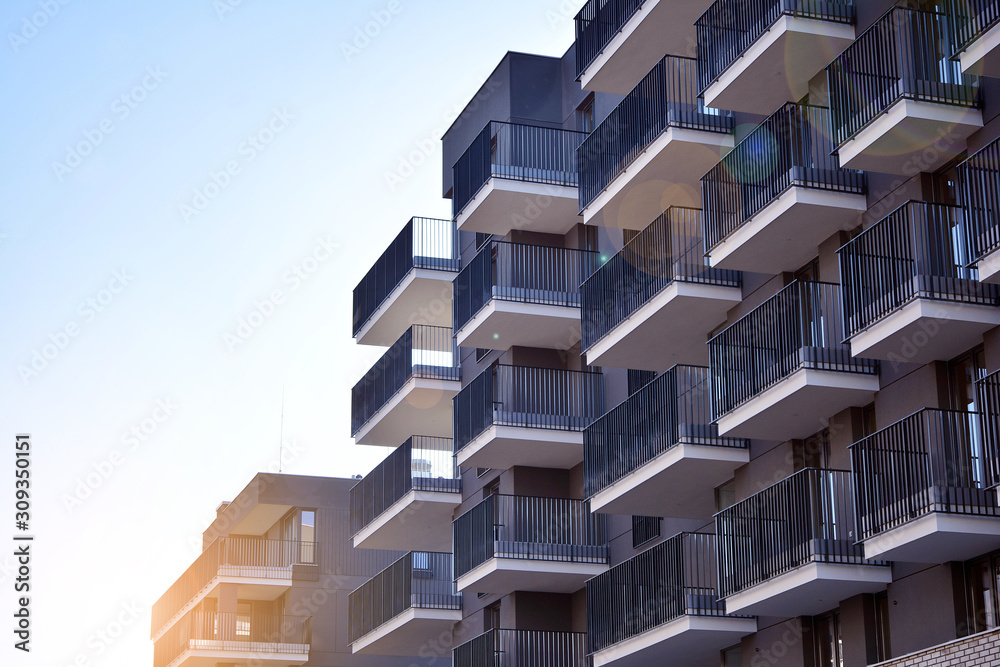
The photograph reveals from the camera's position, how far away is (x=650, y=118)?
2700 cm

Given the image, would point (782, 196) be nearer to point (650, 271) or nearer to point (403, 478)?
point (650, 271)

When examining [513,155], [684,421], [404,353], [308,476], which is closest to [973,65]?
A: [684,421]

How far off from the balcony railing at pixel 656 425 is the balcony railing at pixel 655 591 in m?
1.60

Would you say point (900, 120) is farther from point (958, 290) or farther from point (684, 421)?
point (684, 421)

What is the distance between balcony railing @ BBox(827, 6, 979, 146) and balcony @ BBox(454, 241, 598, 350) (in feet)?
38.3

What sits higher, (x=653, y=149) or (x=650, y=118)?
(x=650, y=118)

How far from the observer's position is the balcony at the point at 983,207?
59.1 ft

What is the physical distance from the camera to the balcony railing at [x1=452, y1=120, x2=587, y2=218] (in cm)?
3278

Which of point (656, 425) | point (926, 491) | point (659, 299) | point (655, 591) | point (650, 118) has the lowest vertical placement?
point (926, 491)

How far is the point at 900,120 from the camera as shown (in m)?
19.8

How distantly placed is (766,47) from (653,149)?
13.5 ft

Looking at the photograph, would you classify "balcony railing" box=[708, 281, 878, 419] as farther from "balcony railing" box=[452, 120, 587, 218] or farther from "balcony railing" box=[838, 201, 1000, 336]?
"balcony railing" box=[452, 120, 587, 218]

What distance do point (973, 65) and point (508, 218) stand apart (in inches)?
636

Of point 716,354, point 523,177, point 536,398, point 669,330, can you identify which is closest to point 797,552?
point 716,354
